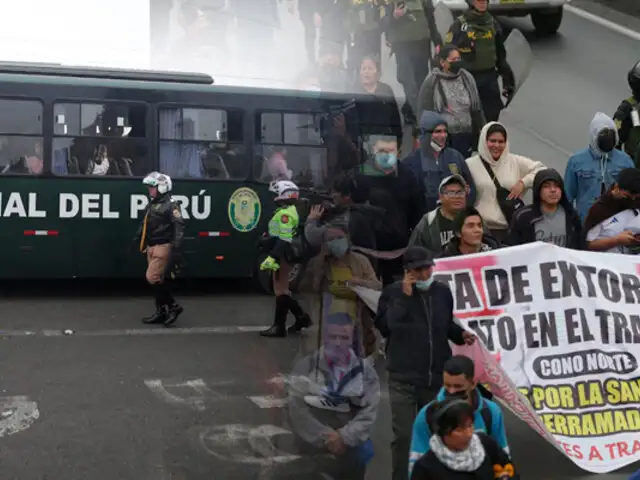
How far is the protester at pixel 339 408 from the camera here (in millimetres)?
6754

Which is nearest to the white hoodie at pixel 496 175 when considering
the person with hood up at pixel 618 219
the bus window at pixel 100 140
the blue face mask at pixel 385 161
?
the blue face mask at pixel 385 161

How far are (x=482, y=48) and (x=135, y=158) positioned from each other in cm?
472

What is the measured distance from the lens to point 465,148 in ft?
38.2

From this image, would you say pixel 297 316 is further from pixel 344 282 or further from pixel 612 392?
pixel 612 392

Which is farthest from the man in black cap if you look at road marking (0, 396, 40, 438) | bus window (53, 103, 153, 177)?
bus window (53, 103, 153, 177)

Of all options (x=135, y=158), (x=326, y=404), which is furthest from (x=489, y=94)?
(x=326, y=404)

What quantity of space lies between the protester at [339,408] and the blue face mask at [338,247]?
0.64 meters

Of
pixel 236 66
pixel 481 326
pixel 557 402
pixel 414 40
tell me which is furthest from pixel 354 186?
pixel 236 66

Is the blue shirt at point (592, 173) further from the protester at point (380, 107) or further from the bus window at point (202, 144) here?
the bus window at point (202, 144)

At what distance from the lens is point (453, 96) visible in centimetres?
1138

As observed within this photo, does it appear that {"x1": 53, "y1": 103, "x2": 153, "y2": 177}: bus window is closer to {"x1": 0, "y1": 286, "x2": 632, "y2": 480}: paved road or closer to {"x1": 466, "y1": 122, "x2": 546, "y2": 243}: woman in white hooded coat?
→ {"x1": 0, "y1": 286, "x2": 632, "y2": 480}: paved road

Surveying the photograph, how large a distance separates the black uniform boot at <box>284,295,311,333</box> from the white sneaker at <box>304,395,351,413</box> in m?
4.09

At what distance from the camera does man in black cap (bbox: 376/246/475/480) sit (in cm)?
622

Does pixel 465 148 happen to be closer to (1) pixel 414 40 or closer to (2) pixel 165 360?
(1) pixel 414 40
